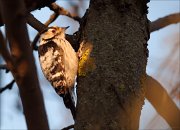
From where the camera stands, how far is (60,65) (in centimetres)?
396

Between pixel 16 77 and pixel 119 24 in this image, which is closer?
pixel 16 77

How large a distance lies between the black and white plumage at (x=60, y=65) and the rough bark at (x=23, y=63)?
2.03m

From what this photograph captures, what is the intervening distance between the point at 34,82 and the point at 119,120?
115 centimetres

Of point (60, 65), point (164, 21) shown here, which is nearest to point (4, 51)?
point (60, 65)

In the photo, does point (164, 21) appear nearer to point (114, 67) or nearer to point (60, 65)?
point (60, 65)

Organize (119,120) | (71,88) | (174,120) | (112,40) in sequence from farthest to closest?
(71,88) < (174,120) < (112,40) < (119,120)

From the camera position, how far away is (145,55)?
2945 mm

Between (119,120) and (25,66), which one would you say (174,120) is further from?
(25,66)

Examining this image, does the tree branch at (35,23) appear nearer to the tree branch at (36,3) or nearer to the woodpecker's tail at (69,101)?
the tree branch at (36,3)

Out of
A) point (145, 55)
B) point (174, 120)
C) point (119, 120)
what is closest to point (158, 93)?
point (174, 120)

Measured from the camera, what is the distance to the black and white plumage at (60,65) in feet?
11.9

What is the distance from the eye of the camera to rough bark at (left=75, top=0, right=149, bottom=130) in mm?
2412

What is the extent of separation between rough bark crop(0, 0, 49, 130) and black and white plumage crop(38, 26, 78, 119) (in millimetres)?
2035

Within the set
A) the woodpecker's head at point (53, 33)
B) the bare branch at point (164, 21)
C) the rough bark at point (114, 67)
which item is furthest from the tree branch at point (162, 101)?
the woodpecker's head at point (53, 33)
